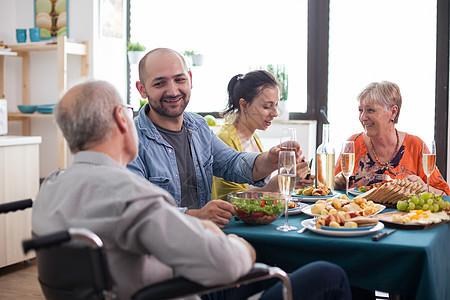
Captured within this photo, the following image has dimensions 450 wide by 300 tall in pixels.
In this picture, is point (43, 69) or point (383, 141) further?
point (43, 69)

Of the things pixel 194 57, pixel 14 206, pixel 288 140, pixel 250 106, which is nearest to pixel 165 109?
pixel 288 140

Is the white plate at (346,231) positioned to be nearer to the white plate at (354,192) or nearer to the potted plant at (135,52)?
the white plate at (354,192)

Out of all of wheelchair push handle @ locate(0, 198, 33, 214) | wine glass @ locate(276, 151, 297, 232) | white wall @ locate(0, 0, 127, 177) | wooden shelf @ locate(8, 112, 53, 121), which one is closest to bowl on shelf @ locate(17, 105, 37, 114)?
wooden shelf @ locate(8, 112, 53, 121)

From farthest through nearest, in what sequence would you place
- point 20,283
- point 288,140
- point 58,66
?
point 58,66 → point 20,283 → point 288,140

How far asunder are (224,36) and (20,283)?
2818 mm

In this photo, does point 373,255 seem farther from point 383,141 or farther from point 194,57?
point 194,57

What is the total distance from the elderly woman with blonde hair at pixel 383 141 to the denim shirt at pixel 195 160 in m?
0.69

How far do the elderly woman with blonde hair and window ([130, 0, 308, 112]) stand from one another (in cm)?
167

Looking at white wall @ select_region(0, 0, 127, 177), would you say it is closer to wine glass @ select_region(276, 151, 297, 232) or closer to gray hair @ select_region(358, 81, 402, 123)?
gray hair @ select_region(358, 81, 402, 123)

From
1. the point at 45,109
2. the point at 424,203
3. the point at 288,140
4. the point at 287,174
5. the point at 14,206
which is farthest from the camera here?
the point at 45,109

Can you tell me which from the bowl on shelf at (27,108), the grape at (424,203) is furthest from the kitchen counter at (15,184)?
the grape at (424,203)

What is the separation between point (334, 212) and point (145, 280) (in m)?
0.76

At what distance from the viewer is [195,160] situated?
7.73ft

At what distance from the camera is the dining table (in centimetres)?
144
